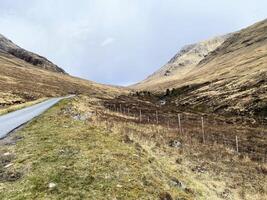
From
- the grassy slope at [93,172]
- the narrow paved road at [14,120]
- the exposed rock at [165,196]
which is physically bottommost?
the exposed rock at [165,196]

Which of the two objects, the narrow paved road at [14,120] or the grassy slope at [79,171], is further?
the narrow paved road at [14,120]

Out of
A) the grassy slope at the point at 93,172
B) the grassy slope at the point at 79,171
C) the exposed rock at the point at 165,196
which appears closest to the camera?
the grassy slope at the point at 79,171

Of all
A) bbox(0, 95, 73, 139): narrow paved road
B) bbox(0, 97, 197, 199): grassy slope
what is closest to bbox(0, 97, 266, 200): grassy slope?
bbox(0, 97, 197, 199): grassy slope

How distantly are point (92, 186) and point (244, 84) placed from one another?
88852 mm

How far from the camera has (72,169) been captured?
41.7ft

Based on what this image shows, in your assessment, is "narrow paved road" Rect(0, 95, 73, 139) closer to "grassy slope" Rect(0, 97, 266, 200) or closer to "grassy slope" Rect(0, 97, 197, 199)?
"grassy slope" Rect(0, 97, 266, 200)

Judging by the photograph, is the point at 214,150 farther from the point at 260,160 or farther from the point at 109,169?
the point at 109,169

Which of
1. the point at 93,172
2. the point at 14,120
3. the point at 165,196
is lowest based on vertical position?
the point at 165,196

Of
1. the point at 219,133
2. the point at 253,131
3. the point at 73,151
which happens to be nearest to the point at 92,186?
the point at 73,151

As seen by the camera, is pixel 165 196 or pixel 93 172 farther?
pixel 93 172

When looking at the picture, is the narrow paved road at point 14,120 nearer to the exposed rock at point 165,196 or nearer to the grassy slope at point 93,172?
the grassy slope at point 93,172

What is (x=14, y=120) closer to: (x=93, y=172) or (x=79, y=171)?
(x=79, y=171)

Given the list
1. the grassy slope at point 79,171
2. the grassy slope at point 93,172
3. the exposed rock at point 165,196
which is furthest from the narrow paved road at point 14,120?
the exposed rock at point 165,196

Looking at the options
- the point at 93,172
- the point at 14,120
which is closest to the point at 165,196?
the point at 93,172
